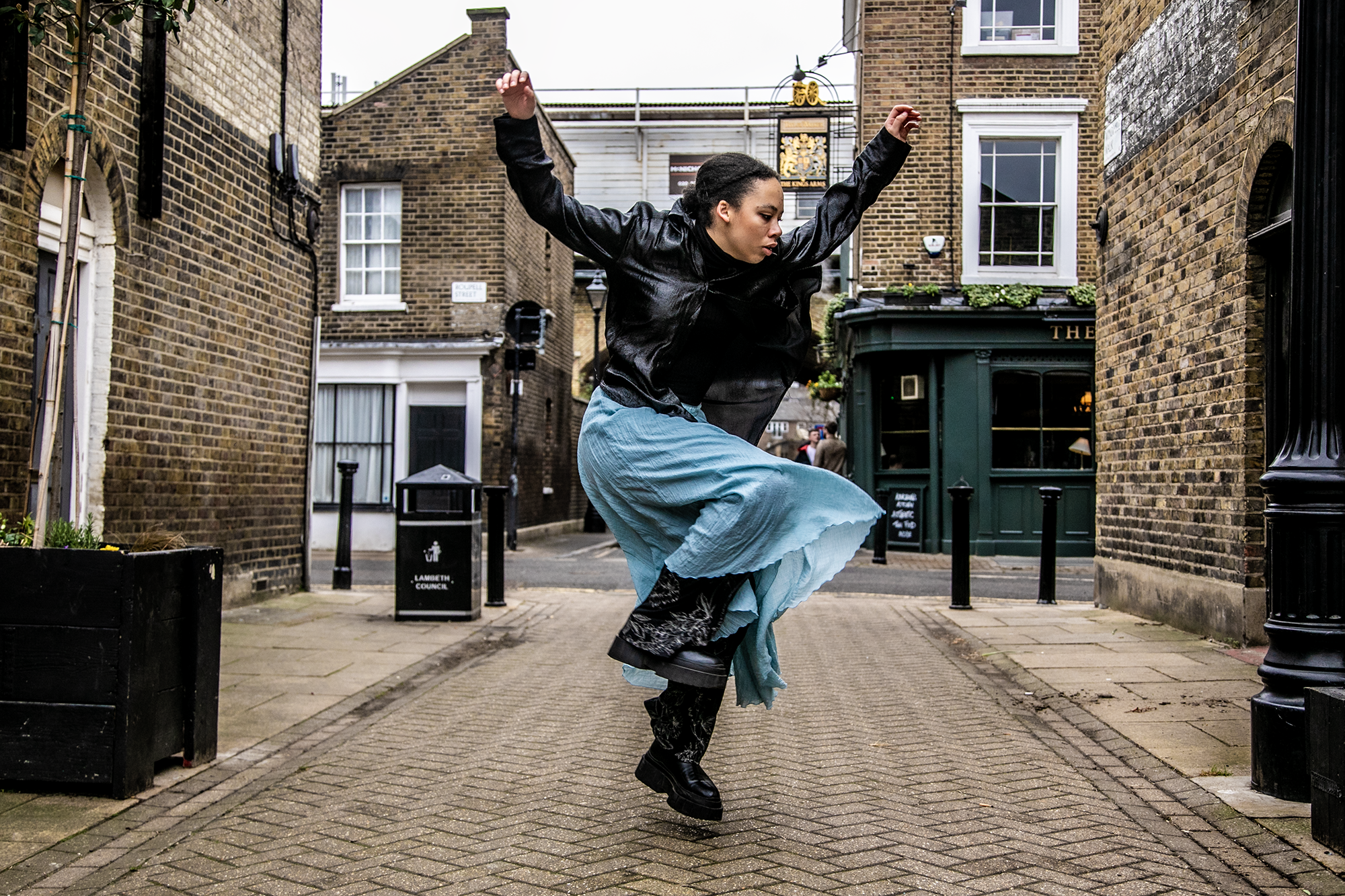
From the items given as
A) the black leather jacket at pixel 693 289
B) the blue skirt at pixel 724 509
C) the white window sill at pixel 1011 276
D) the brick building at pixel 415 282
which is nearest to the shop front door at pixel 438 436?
the brick building at pixel 415 282

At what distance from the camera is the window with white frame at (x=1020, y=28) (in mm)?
15883

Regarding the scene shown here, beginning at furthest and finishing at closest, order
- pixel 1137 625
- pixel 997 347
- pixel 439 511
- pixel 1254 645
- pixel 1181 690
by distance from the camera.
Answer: pixel 997 347, pixel 439 511, pixel 1137 625, pixel 1254 645, pixel 1181 690

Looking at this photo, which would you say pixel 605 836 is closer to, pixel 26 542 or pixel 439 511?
pixel 26 542

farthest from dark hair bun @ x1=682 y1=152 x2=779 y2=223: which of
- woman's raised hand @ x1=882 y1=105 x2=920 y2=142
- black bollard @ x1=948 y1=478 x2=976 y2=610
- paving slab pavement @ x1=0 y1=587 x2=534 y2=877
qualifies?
black bollard @ x1=948 y1=478 x2=976 y2=610

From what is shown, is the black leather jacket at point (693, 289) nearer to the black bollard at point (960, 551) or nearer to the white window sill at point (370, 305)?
the black bollard at point (960, 551)

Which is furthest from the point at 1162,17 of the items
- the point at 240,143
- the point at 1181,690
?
the point at 240,143

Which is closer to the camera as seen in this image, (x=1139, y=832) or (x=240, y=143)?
(x=1139, y=832)

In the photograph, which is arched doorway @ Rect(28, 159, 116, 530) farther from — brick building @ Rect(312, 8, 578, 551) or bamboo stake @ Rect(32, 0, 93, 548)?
brick building @ Rect(312, 8, 578, 551)

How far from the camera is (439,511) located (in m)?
8.45

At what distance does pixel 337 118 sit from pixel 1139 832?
56.6 feet

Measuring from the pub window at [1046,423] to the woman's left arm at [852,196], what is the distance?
1319 centimetres

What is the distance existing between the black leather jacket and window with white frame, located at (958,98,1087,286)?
43.8 ft

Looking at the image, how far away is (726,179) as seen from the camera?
323cm

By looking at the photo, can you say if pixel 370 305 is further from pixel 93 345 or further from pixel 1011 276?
pixel 93 345
